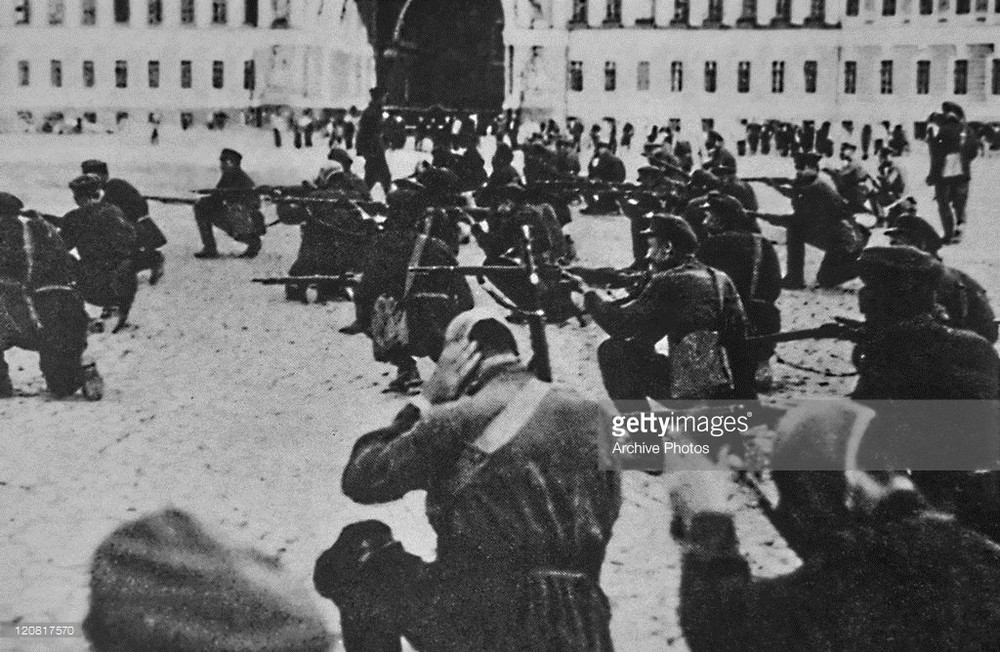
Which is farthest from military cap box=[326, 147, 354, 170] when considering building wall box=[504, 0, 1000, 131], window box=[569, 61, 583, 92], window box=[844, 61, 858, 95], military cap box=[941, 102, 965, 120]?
military cap box=[941, 102, 965, 120]

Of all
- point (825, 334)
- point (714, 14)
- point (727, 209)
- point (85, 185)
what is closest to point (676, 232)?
point (727, 209)

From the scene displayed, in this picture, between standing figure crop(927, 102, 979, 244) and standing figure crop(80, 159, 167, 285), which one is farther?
standing figure crop(80, 159, 167, 285)

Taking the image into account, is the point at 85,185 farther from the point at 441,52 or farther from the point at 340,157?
the point at 441,52

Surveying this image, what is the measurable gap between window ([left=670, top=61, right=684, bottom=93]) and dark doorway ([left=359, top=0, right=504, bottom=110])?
3.14 feet

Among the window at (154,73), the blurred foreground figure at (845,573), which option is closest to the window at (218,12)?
the window at (154,73)

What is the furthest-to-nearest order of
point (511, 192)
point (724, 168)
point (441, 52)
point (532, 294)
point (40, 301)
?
point (441, 52), point (511, 192), point (724, 168), point (40, 301), point (532, 294)

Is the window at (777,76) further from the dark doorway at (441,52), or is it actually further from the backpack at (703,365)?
the dark doorway at (441,52)

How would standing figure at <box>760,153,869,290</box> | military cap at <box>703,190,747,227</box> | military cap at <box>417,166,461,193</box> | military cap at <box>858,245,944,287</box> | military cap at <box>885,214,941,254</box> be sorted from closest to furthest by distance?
military cap at <box>858,245,944,287</box>
military cap at <box>885,214,941,254</box>
standing figure at <box>760,153,869,290</box>
military cap at <box>703,190,747,227</box>
military cap at <box>417,166,461,193</box>

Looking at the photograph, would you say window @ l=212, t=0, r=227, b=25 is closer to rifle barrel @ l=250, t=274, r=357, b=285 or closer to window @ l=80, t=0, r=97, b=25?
window @ l=80, t=0, r=97, b=25

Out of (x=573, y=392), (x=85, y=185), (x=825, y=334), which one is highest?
(x=85, y=185)

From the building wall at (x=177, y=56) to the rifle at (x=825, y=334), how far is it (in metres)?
2.50

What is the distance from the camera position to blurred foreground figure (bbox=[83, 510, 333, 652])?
540 cm

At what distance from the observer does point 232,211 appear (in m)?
6.32

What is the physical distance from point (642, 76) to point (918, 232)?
5.23 feet
